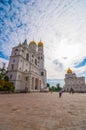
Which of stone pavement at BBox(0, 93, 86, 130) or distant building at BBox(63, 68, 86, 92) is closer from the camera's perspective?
stone pavement at BBox(0, 93, 86, 130)

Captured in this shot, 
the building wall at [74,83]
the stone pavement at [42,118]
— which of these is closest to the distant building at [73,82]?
the building wall at [74,83]

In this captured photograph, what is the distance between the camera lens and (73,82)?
Answer: 277ft

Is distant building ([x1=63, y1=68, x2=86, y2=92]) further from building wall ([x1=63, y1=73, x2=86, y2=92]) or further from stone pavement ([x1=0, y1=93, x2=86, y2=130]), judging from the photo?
stone pavement ([x1=0, y1=93, x2=86, y2=130])

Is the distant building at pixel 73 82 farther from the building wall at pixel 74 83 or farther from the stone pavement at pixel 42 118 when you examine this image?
the stone pavement at pixel 42 118

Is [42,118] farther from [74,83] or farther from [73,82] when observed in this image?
[73,82]

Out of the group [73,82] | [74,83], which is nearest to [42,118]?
[74,83]

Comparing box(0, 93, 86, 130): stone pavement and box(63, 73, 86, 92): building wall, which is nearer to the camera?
box(0, 93, 86, 130): stone pavement

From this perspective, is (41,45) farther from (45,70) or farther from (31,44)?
(45,70)

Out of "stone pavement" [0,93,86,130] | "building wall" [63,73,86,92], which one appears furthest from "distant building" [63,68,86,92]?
"stone pavement" [0,93,86,130]

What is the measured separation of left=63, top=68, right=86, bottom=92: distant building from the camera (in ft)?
267

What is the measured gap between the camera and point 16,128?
332 centimetres

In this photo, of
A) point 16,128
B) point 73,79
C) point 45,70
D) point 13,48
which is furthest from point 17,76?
point 73,79

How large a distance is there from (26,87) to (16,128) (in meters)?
37.0

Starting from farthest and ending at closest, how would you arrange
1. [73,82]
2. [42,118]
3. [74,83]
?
1. [73,82]
2. [74,83]
3. [42,118]
